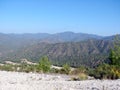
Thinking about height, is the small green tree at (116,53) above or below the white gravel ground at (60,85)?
above

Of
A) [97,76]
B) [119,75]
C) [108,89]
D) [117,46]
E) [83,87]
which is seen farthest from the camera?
[117,46]

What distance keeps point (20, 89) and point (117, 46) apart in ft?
113

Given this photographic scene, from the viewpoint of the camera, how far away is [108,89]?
1611cm

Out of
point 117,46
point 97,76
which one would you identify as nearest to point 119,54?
point 117,46

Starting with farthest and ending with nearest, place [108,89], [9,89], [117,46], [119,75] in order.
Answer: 1. [117,46]
2. [119,75]
3. [108,89]
4. [9,89]

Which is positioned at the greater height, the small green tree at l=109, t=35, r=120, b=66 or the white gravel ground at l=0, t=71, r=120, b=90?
the small green tree at l=109, t=35, r=120, b=66

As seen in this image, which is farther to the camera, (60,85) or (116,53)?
(116,53)

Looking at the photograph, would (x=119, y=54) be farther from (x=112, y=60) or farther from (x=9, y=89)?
(x=9, y=89)

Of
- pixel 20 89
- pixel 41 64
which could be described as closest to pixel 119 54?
pixel 41 64

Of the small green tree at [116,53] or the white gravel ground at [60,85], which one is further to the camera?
the small green tree at [116,53]

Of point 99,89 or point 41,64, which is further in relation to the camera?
point 41,64

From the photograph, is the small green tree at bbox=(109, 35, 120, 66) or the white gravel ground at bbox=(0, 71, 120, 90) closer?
the white gravel ground at bbox=(0, 71, 120, 90)

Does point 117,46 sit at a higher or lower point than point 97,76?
higher

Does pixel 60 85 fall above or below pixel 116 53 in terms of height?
below
